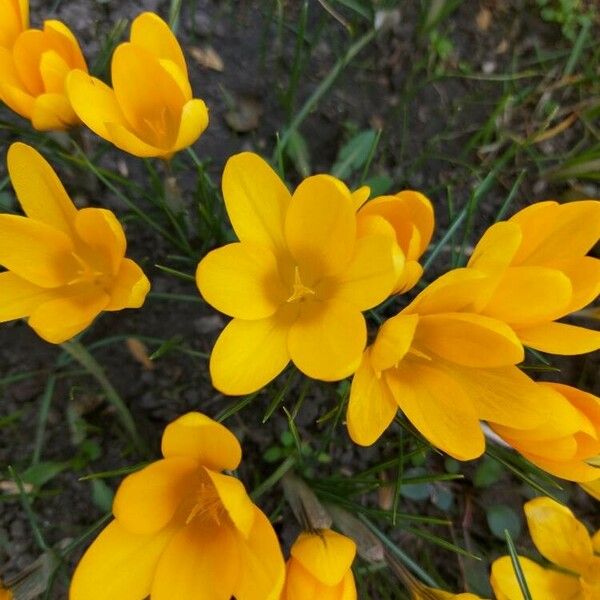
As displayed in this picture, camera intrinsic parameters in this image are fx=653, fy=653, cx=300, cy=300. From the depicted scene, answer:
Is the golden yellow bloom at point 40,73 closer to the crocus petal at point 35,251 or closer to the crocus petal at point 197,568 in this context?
the crocus petal at point 35,251

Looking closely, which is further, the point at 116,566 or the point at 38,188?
the point at 38,188

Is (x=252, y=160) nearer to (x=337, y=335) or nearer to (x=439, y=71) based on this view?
(x=337, y=335)

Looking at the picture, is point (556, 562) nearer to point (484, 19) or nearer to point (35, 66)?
point (35, 66)

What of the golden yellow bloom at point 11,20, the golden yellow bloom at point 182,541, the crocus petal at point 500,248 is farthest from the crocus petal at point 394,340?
the golden yellow bloom at point 11,20

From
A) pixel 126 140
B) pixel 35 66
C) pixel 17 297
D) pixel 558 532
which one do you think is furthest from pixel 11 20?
pixel 558 532

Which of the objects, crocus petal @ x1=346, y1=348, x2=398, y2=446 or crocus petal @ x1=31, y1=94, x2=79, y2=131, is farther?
crocus petal @ x1=31, y1=94, x2=79, y2=131

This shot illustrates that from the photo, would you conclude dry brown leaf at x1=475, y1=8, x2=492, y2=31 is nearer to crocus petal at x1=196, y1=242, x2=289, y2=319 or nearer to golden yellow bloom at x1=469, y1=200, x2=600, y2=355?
golden yellow bloom at x1=469, y1=200, x2=600, y2=355

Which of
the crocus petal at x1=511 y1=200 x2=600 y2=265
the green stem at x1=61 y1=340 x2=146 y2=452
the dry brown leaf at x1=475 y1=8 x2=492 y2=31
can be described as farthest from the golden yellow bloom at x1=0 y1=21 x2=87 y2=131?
the dry brown leaf at x1=475 y1=8 x2=492 y2=31

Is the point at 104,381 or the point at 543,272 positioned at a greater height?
the point at 543,272
